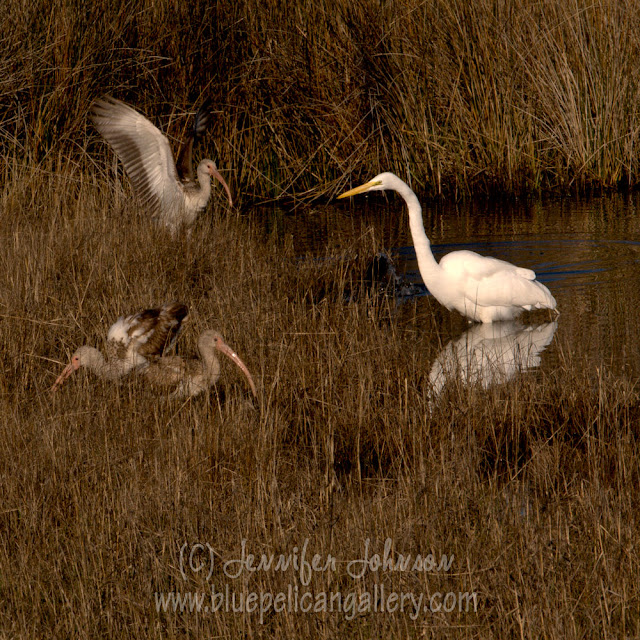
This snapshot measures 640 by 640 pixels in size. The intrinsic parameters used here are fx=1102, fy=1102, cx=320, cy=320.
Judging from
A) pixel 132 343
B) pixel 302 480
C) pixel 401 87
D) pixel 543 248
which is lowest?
pixel 302 480

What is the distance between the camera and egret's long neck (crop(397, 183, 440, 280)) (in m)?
7.45

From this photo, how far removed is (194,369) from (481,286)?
2.60 metres

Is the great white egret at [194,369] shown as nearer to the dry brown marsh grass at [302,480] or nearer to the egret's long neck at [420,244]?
the dry brown marsh grass at [302,480]

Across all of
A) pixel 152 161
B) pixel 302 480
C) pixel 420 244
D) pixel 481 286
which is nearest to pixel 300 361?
pixel 302 480

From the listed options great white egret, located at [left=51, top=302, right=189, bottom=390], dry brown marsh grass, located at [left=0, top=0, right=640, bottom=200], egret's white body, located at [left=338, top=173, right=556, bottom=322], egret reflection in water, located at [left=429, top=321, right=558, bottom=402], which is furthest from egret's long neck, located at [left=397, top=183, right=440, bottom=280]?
dry brown marsh grass, located at [left=0, top=0, right=640, bottom=200]

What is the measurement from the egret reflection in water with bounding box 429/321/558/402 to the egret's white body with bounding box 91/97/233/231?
9.73 feet

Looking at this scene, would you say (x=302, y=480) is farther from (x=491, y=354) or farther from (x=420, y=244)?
(x=420, y=244)

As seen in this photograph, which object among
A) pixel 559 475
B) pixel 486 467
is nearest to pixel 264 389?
pixel 486 467

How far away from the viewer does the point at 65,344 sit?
603cm

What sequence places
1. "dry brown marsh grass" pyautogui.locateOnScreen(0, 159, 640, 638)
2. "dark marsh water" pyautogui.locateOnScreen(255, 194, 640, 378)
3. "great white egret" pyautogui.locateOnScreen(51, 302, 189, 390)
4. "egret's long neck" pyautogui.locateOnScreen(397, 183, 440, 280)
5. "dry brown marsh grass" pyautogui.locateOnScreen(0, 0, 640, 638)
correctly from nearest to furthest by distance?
"dry brown marsh grass" pyautogui.locateOnScreen(0, 159, 640, 638) → "dry brown marsh grass" pyautogui.locateOnScreen(0, 0, 640, 638) → "great white egret" pyautogui.locateOnScreen(51, 302, 189, 390) → "dark marsh water" pyautogui.locateOnScreen(255, 194, 640, 378) → "egret's long neck" pyautogui.locateOnScreen(397, 183, 440, 280)

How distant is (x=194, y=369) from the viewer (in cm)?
538

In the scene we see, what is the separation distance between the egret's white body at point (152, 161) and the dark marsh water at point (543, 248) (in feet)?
3.57

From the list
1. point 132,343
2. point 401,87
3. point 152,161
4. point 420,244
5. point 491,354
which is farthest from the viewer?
point 401,87

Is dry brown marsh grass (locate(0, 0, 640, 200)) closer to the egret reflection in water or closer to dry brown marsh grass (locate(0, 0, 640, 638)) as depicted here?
dry brown marsh grass (locate(0, 0, 640, 638))
